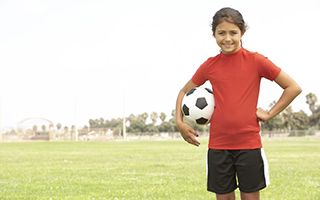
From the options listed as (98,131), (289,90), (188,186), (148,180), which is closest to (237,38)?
(289,90)

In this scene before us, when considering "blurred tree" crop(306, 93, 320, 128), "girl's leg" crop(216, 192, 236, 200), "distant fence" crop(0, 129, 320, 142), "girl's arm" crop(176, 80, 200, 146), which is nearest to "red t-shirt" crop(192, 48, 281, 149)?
"girl's arm" crop(176, 80, 200, 146)

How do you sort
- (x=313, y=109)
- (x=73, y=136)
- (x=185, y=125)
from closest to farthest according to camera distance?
(x=185, y=125) → (x=73, y=136) → (x=313, y=109)

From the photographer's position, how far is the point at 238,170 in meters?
4.70

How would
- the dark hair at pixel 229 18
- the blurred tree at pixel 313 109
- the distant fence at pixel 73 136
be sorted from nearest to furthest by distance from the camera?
the dark hair at pixel 229 18
the distant fence at pixel 73 136
the blurred tree at pixel 313 109

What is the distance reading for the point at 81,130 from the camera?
4446 inches

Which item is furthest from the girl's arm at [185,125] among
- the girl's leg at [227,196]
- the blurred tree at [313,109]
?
the blurred tree at [313,109]

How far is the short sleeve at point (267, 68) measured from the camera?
4.68 m

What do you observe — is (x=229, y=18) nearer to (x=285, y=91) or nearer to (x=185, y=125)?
(x=285, y=91)

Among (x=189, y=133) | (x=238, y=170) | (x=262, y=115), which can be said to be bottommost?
(x=238, y=170)

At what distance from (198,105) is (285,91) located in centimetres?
80

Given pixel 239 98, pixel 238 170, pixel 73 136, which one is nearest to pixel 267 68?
pixel 239 98

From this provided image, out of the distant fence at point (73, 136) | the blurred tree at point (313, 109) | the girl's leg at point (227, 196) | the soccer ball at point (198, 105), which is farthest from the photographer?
the blurred tree at point (313, 109)

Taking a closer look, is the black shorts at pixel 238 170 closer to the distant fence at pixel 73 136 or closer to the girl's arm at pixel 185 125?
the girl's arm at pixel 185 125

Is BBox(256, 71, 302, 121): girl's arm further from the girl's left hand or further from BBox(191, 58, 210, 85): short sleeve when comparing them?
BBox(191, 58, 210, 85): short sleeve
